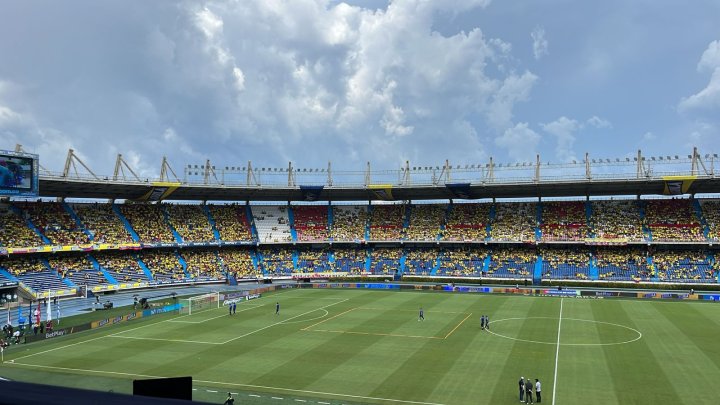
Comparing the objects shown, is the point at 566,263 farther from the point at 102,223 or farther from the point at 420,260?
the point at 102,223

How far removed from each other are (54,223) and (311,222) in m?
39.7

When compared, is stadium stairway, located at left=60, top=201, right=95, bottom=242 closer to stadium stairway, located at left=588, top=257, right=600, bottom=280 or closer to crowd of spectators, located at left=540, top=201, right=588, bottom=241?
crowd of spectators, located at left=540, top=201, right=588, bottom=241

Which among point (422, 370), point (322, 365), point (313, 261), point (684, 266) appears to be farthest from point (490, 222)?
point (322, 365)

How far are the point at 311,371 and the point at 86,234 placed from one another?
5158 cm

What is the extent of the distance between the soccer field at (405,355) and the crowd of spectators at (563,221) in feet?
75.8

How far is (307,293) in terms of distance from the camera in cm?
6900

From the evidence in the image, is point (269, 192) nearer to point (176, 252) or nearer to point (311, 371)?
point (176, 252)

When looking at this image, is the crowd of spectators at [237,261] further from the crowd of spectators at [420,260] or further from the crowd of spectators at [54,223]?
the crowd of spectators at [420,260]

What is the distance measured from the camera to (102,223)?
244 ft

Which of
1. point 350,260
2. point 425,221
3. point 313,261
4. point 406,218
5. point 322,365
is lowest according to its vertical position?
point 322,365

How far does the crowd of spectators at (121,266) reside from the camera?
6938 cm

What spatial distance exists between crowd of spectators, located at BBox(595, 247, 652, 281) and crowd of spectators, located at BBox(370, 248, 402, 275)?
97.7ft

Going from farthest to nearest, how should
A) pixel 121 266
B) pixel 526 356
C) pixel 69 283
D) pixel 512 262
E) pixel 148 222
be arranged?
pixel 148 222
pixel 512 262
pixel 121 266
pixel 69 283
pixel 526 356

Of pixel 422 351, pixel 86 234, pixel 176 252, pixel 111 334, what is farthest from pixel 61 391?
pixel 176 252
